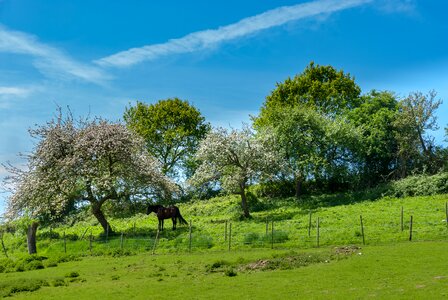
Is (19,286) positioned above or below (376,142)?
below

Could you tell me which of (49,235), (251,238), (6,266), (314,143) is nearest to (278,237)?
(251,238)

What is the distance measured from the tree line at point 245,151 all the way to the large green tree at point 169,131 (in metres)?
0.16

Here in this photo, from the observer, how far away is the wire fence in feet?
111

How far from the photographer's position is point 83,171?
145 ft

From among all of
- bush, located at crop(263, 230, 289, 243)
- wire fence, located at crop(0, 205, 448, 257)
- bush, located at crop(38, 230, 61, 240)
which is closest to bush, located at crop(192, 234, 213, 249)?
Answer: wire fence, located at crop(0, 205, 448, 257)

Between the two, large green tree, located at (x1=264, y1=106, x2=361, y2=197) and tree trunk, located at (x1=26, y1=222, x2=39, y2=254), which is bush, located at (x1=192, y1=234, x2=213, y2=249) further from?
large green tree, located at (x1=264, y1=106, x2=361, y2=197)

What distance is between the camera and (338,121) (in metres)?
62.5

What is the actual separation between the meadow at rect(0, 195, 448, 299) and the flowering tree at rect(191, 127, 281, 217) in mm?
4501

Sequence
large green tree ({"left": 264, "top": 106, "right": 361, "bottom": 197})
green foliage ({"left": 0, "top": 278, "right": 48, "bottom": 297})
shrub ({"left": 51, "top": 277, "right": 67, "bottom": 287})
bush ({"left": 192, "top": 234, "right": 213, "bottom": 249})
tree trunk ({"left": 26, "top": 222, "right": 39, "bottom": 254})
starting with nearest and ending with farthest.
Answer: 1. green foliage ({"left": 0, "top": 278, "right": 48, "bottom": 297})
2. shrub ({"left": 51, "top": 277, "right": 67, "bottom": 287})
3. bush ({"left": 192, "top": 234, "right": 213, "bottom": 249})
4. tree trunk ({"left": 26, "top": 222, "right": 39, "bottom": 254})
5. large green tree ({"left": 264, "top": 106, "right": 361, "bottom": 197})

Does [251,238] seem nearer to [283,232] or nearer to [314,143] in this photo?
[283,232]

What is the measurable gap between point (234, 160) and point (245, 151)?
59.7 inches

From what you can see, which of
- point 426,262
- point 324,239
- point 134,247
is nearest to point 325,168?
point 324,239

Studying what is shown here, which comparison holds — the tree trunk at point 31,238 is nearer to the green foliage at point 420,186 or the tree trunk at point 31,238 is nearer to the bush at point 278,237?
the bush at point 278,237

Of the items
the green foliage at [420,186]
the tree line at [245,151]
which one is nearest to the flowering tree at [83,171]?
the tree line at [245,151]
